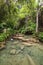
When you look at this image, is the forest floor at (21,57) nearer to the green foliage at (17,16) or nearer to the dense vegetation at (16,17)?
the dense vegetation at (16,17)

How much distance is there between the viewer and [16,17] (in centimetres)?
1983

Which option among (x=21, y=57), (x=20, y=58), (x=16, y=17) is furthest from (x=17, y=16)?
(x=20, y=58)

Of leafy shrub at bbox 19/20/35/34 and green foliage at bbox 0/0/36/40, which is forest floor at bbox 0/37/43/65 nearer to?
green foliage at bbox 0/0/36/40

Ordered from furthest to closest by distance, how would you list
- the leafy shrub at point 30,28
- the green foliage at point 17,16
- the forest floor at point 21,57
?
the leafy shrub at point 30,28
the green foliage at point 17,16
the forest floor at point 21,57

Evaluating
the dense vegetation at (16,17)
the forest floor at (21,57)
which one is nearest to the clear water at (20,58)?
the forest floor at (21,57)

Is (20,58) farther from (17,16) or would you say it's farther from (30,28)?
(17,16)

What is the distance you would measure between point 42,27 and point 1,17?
5.43m

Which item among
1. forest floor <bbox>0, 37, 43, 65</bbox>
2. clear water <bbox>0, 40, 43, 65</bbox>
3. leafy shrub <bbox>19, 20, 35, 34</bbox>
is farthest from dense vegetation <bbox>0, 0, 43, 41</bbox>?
clear water <bbox>0, 40, 43, 65</bbox>

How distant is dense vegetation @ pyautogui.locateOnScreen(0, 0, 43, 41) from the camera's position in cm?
1567

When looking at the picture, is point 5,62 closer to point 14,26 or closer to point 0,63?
point 0,63

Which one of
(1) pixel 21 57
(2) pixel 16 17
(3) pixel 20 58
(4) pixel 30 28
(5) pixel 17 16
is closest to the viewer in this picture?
(3) pixel 20 58

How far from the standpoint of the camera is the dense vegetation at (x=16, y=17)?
51.4 feet

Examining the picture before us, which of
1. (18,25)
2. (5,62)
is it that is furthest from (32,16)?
(5,62)

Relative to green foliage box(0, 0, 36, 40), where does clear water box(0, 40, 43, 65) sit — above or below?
below
